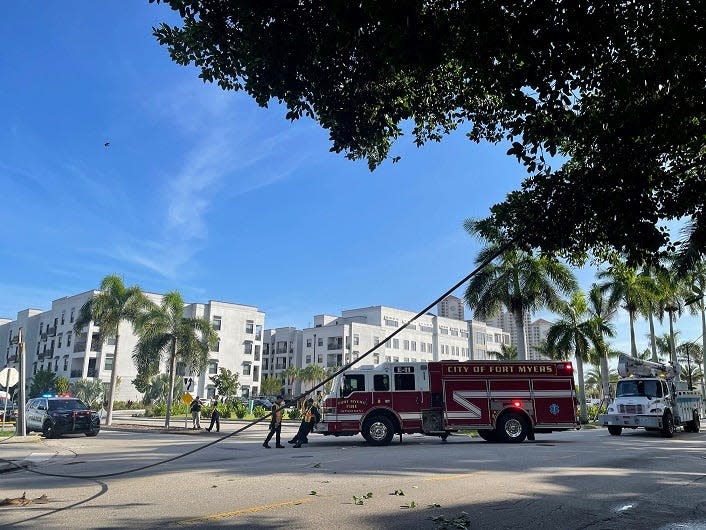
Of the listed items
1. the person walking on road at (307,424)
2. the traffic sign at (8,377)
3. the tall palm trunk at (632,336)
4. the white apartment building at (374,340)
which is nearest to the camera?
the person walking on road at (307,424)

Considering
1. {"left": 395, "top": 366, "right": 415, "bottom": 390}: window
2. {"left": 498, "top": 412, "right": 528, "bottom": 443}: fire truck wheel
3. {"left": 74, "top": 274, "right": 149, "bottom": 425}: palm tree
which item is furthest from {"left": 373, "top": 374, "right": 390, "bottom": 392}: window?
{"left": 74, "top": 274, "right": 149, "bottom": 425}: palm tree

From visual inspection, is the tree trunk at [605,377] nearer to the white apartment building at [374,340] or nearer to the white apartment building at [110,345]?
the white apartment building at [110,345]

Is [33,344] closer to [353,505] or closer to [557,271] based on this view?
[557,271]

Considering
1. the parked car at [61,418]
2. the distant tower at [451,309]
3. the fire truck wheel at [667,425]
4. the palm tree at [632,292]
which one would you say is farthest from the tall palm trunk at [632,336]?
the distant tower at [451,309]

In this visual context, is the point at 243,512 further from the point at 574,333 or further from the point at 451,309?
the point at 451,309

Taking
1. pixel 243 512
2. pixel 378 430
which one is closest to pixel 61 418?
pixel 378 430

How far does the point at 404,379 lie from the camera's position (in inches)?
790

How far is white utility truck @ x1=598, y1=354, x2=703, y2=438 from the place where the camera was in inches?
928

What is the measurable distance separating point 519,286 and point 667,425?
12141 mm

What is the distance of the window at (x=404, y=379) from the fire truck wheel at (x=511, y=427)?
11.2ft

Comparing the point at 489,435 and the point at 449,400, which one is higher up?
the point at 449,400

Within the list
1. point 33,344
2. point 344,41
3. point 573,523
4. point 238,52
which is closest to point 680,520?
point 573,523

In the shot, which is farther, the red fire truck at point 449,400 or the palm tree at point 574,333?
the palm tree at point 574,333

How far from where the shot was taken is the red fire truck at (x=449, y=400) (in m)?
19.8
